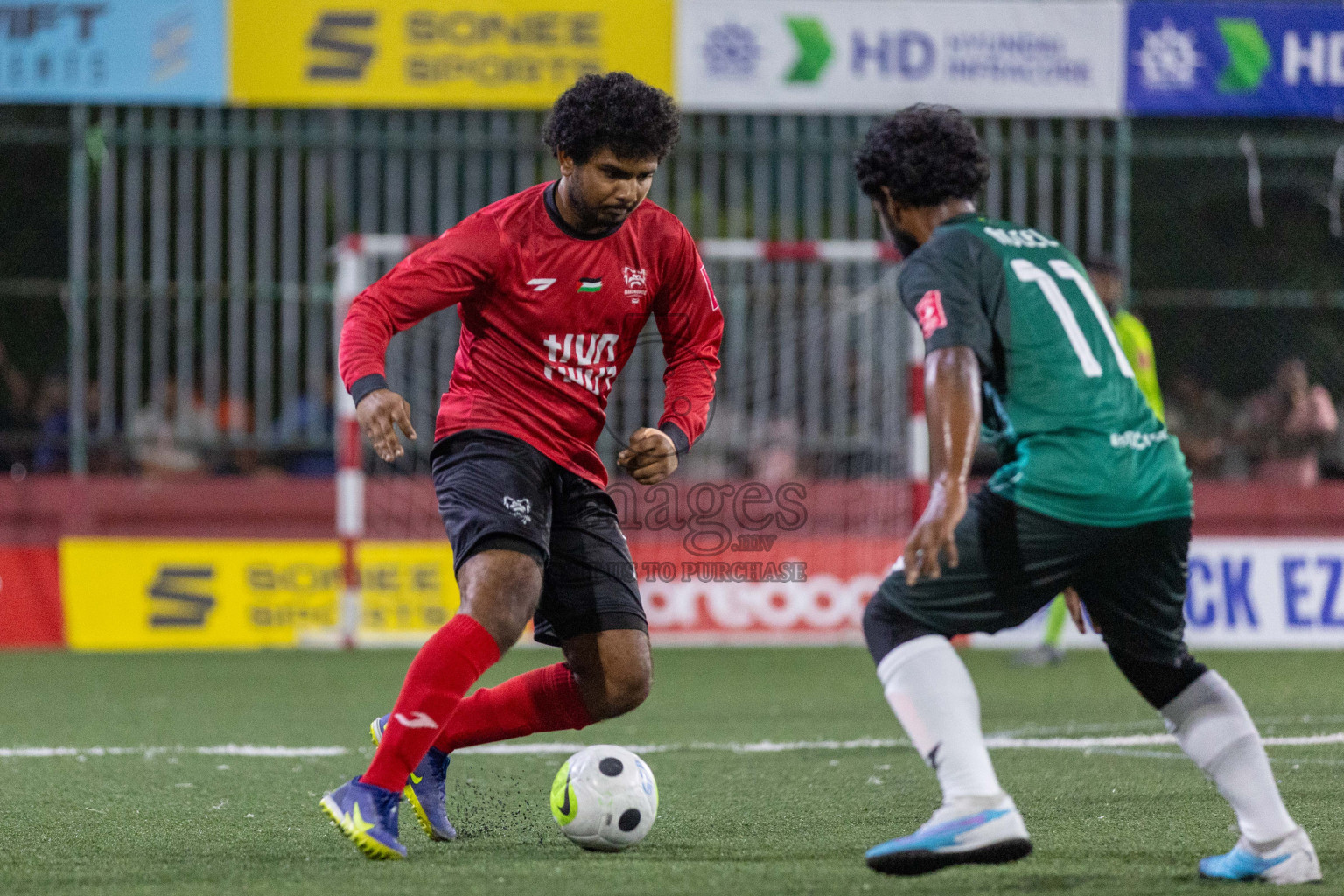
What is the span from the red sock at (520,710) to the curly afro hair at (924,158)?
169 centimetres

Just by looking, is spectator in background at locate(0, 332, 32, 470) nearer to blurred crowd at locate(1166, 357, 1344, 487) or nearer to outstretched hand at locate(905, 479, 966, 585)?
blurred crowd at locate(1166, 357, 1344, 487)

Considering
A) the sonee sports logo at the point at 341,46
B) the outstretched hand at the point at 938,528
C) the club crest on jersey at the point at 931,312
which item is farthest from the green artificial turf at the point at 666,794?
the sonee sports logo at the point at 341,46

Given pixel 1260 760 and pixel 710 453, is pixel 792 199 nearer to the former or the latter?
pixel 710 453

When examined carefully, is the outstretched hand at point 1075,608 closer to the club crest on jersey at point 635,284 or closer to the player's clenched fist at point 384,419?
the club crest on jersey at point 635,284

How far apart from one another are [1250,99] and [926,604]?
10177 millimetres

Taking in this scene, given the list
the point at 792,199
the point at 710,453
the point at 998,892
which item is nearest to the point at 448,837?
the point at 998,892

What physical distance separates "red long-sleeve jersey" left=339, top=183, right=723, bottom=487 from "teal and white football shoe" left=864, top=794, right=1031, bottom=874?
1.49 m

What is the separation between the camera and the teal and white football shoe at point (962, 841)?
3.75 meters

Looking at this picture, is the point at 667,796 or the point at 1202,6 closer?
the point at 667,796

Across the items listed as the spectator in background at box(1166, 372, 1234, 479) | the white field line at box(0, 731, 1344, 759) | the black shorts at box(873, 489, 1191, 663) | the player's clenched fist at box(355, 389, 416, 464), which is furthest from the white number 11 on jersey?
the spectator in background at box(1166, 372, 1234, 479)

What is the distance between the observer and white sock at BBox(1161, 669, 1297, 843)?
402 centimetres

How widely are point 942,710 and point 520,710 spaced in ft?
4.96

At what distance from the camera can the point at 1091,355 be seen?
4.02m

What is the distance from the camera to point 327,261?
13984 mm
